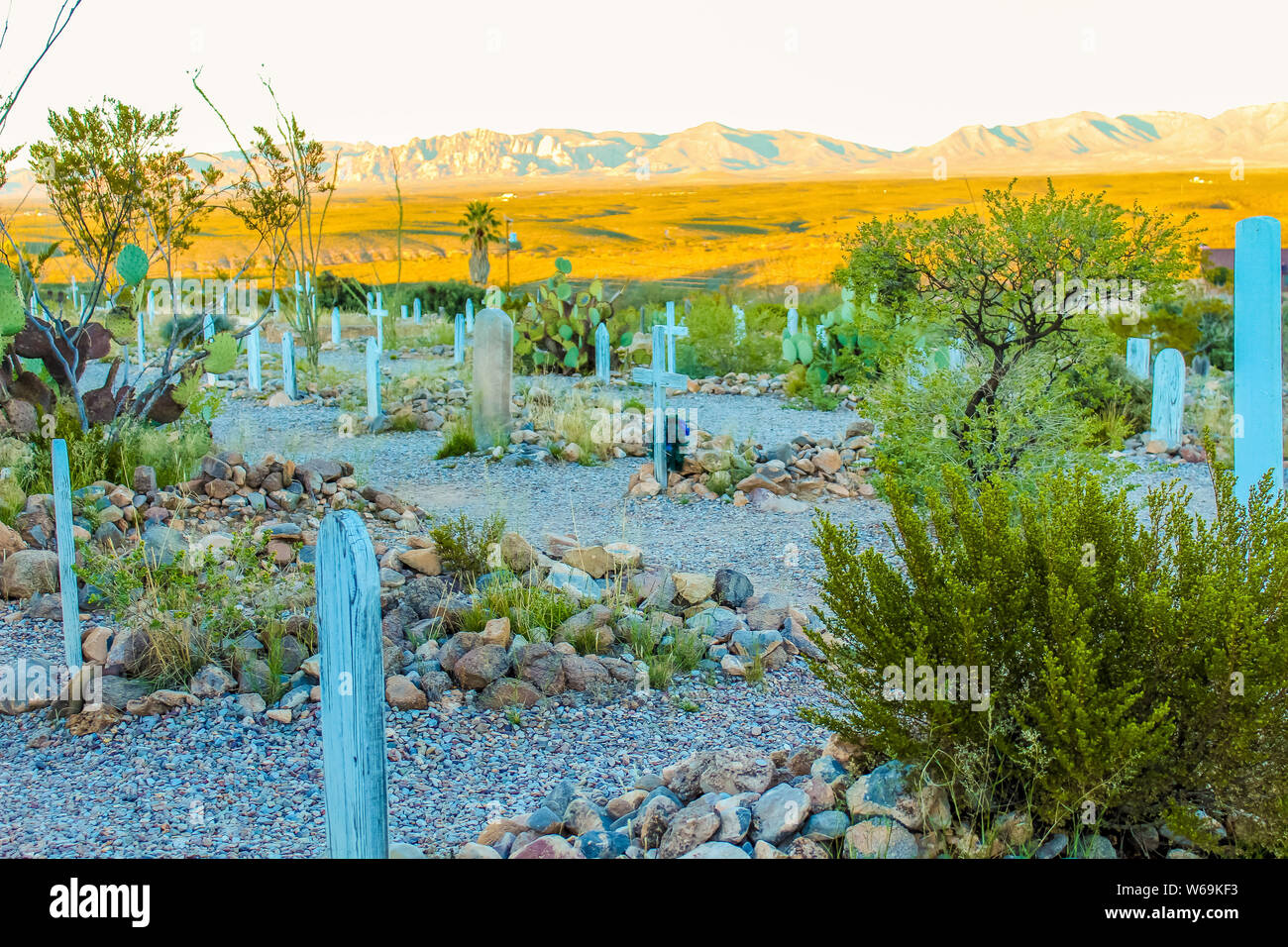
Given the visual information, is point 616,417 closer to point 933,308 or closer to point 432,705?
point 933,308

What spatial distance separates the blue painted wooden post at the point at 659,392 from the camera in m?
8.66

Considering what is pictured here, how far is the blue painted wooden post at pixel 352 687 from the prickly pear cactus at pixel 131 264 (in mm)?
6913

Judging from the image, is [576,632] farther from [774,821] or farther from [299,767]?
[774,821]

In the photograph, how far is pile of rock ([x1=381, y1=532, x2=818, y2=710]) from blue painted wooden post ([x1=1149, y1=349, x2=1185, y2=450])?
6.06m

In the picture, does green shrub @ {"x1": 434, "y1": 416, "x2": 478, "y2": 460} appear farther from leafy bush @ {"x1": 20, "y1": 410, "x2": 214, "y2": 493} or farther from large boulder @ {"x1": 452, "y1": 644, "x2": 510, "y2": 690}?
large boulder @ {"x1": 452, "y1": 644, "x2": 510, "y2": 690}

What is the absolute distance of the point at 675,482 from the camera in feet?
28.8

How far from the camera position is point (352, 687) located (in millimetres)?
2391

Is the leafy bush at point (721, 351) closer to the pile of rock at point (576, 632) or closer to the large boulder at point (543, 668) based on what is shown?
the pile of rock at point (576, 632)

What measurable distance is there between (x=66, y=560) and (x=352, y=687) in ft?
9.09

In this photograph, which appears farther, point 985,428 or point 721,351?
point 721,351

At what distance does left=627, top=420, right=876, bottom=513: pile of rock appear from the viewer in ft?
27.6

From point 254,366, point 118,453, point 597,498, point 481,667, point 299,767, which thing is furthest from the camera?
point 254,366

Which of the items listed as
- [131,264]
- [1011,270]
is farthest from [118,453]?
[1011,270]

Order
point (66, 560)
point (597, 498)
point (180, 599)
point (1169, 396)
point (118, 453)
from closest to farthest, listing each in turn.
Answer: point (66, 560) → point (180, 599) → point (118, 453) → point (597, 498) → point (1169, 396)
